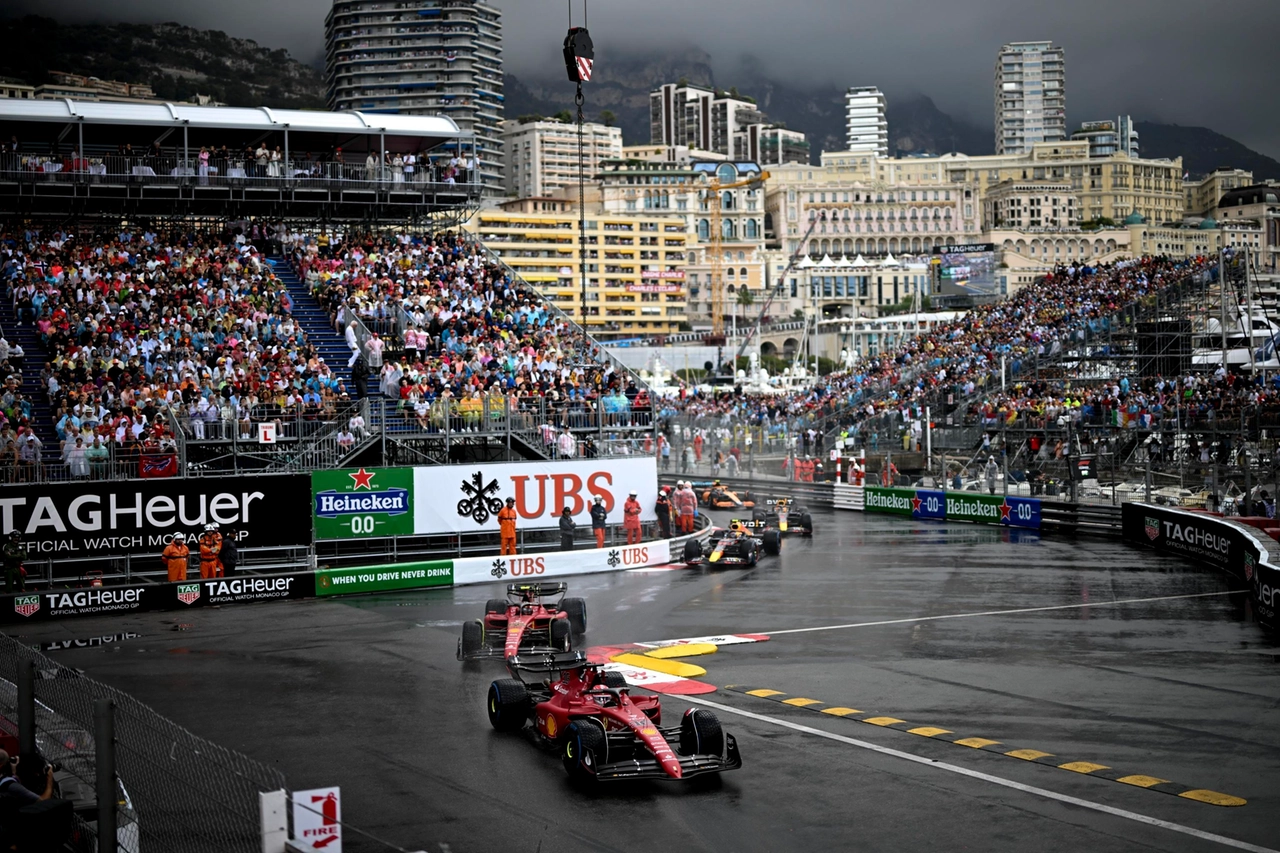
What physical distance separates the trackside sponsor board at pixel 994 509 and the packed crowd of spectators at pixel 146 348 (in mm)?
21222

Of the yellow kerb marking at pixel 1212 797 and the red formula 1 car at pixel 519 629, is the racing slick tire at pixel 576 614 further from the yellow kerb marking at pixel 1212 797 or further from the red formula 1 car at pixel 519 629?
the yellow kerb marking at pixel 1212 797

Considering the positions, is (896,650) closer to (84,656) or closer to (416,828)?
(416,828)

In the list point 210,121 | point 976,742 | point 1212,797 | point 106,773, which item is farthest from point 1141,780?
point 210,121

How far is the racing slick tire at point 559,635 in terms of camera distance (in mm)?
21891

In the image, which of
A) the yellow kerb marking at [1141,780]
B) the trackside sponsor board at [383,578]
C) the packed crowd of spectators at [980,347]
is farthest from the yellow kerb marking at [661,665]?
the packed crowd of spectators at [980,347]

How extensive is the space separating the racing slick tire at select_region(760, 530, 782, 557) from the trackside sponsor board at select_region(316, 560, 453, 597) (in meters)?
9.34

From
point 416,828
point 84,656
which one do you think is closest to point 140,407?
point 84,656

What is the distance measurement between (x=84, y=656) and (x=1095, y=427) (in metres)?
33.8

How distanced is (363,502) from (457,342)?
789 centimetres

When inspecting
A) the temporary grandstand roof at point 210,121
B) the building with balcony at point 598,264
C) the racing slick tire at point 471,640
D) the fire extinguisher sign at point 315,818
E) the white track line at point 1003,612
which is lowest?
the white track line at point 1003,612

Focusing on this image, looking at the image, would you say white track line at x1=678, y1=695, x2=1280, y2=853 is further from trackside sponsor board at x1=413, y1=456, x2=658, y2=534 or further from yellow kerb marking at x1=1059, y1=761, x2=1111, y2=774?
trackside sponsor board at x1=413, y1=456, x2=658, y2=534

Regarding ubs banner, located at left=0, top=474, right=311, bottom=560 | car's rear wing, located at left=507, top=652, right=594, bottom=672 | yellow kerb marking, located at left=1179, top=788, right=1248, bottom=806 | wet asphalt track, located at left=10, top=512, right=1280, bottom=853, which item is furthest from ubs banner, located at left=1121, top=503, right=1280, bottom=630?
ubs banner, located at left=0, top=474, right=311, bottom=560

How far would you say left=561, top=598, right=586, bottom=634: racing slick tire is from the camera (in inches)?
949

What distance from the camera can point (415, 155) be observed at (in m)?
46.7
